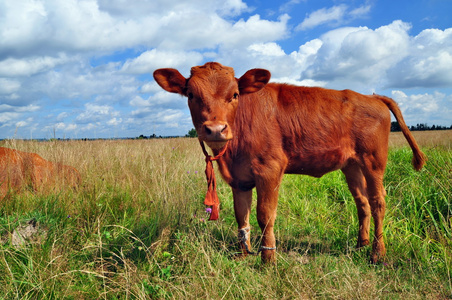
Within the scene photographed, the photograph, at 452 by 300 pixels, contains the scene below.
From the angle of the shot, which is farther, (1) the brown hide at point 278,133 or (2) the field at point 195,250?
(1) the brown hide at point 278,133

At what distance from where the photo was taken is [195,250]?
3.18 meters

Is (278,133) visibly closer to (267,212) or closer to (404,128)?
(267,212)

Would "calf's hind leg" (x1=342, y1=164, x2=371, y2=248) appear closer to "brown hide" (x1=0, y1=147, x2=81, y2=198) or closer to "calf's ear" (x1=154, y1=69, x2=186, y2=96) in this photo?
"calf's ear" (x1=154, y1=69, x2=186, y2=96)

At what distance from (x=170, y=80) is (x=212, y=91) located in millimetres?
595

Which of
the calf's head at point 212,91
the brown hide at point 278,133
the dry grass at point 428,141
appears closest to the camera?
the calf's head at point 212,91

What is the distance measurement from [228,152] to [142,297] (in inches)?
67.9

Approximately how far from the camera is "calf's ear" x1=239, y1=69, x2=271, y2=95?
136 inches

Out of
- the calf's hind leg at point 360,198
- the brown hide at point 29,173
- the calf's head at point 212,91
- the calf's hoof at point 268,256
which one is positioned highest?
the calf's head at point 212,91

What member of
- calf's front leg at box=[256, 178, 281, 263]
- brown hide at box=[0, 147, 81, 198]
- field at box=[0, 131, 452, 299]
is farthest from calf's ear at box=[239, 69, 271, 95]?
brown hide at box=[0, 147, 81, 198]

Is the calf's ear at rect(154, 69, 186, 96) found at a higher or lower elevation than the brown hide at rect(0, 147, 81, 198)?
higher

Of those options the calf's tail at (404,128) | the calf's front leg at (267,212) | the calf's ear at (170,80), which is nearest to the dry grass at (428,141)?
the calf's tail at (404,128)

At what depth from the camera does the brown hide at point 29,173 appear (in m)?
4.85

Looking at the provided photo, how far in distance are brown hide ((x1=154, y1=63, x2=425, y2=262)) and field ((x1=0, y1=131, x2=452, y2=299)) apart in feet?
1.63

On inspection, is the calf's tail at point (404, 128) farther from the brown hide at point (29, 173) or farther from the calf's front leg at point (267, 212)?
the brown hide at point (29, 173)
